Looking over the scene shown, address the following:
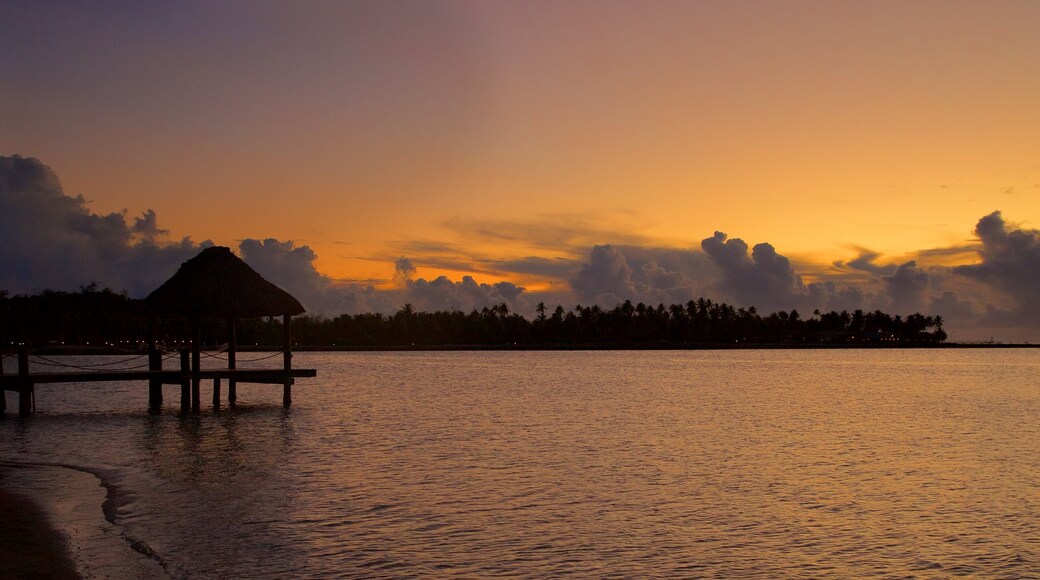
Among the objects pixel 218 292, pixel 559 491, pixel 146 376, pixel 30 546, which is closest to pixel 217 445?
pixel 218 292

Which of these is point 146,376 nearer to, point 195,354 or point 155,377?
point 155,377

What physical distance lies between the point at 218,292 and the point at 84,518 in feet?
69.7

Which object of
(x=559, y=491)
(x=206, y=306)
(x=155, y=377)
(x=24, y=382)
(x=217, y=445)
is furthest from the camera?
(x=155, y=377)

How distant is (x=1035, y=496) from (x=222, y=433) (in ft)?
74.5

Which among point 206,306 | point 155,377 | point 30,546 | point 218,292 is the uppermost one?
point 218,292

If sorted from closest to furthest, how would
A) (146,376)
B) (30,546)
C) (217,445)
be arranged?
(30,546), (217,445), (146,376)

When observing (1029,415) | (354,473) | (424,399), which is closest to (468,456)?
(354,473)

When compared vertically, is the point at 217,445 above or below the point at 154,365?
below

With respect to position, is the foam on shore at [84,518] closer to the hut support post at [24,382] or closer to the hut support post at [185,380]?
the hut support post at [24,382]

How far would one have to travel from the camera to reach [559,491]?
1667 centimetres

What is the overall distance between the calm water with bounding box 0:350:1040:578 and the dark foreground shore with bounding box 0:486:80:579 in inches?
42.6

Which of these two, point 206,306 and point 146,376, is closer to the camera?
point 206,306

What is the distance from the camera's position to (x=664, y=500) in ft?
52.1

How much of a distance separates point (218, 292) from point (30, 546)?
925 inches
